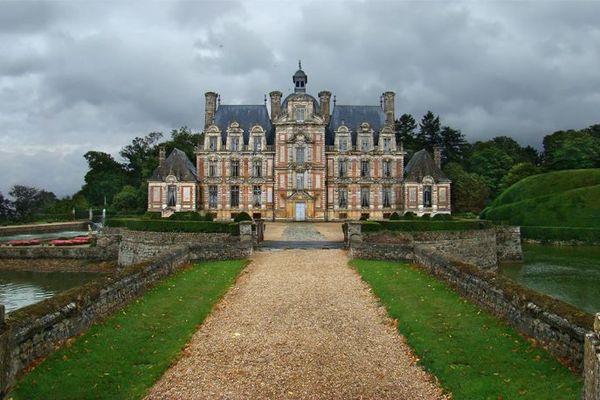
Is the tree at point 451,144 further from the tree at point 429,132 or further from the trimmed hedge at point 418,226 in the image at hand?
the trimmed hedge at point 418,226

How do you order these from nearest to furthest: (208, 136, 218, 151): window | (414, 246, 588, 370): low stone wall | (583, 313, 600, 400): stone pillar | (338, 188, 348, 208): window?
1. (583, 313, 600, 400): stone pillar
2. (414, 246, 588, 370): low stone wall
3. (208, 136, 218, 151): window
4. (338, 188, 348, 208): window

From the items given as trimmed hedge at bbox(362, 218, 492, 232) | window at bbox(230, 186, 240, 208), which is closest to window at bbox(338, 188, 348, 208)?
window at bbox(230, 186, 240, 208)

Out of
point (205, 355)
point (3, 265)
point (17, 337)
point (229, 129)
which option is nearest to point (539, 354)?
point (205, 355)

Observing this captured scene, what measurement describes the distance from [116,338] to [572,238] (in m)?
42.6

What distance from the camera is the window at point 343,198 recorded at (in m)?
49.9

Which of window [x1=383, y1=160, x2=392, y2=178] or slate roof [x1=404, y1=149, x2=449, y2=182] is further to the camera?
window [x1=383, y1=160, x2=392, y2=178]

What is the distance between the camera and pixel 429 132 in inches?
2985

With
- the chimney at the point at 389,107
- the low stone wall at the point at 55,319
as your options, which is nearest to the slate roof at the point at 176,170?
the chimney at the point at 389,107

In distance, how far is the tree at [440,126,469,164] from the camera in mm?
74875

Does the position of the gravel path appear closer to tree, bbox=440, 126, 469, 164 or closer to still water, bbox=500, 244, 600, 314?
still water, bbox=500, 244, 600, 314

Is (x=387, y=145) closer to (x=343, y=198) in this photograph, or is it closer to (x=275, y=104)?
(x=343, y=198)

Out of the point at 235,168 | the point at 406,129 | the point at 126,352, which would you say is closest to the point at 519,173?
the point at 406,129

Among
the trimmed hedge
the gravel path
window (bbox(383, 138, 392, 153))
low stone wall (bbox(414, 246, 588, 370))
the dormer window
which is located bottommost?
the gravel path

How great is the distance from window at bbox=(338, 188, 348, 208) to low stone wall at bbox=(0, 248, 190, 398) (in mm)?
36716
